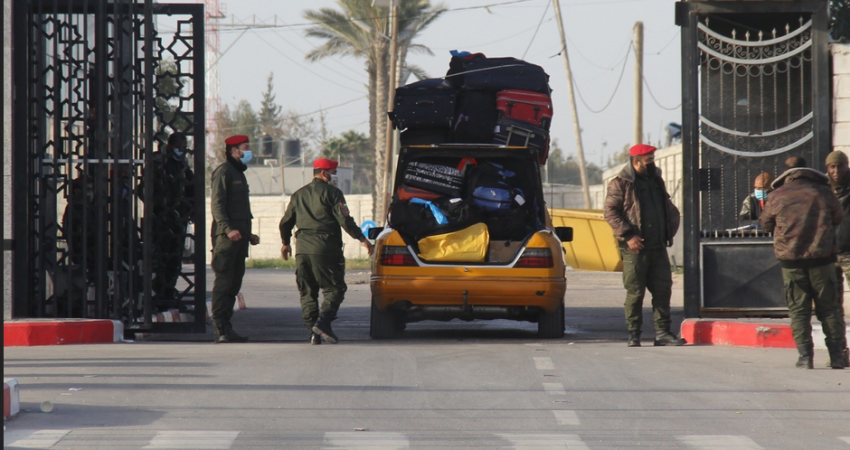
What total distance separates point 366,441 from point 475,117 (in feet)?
21.6

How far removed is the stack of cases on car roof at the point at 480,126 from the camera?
35.6 feet

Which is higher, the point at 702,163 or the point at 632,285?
the point at 702,163

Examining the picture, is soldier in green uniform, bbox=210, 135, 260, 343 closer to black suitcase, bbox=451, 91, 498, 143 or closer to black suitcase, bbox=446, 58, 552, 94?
black suitcase, bbox=451, 91, 498, 143

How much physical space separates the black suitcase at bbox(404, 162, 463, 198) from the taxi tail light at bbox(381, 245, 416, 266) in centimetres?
101

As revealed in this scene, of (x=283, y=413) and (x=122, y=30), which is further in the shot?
(x=122, y=30)

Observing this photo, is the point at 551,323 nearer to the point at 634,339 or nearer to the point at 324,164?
the point at 634,339

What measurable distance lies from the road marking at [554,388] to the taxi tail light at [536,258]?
2960 millimetres

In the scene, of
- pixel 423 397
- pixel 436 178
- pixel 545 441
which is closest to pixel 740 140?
pixel 436 178

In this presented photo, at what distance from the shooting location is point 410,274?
10.1 meters

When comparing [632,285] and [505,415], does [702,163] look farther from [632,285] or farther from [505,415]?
[505,415]

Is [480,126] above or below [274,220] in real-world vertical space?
above

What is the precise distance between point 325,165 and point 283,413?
4472 mm

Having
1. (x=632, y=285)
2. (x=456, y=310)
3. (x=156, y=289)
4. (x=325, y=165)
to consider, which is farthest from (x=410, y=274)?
(x=156, y=289)

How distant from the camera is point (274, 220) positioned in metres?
45.2
